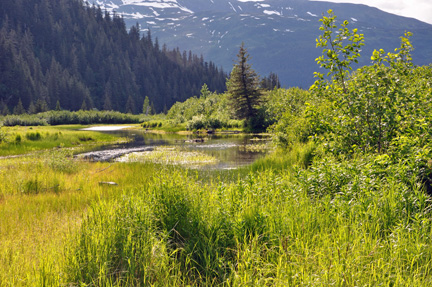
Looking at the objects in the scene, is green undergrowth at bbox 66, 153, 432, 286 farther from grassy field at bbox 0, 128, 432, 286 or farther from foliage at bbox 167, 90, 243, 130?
foliage at bbox 167, 90, 243, 130

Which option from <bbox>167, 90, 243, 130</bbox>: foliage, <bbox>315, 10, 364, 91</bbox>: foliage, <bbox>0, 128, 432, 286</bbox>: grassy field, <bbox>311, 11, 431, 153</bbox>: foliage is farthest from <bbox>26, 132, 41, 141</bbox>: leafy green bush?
<bbox>167, 90, 243, 130</bbox>: foliage

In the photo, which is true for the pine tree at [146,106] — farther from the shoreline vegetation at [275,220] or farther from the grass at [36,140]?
the shoreline vegetation at [275,220]

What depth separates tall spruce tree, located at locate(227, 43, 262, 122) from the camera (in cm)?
6675

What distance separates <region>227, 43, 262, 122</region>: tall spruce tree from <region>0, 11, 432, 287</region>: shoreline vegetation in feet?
180

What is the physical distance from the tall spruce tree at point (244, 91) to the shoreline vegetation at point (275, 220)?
5484cm

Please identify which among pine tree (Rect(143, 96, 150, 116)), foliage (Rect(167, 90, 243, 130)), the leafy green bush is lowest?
pine tree (Rect(143, 96, 150, 116))

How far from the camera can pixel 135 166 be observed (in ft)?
65.9

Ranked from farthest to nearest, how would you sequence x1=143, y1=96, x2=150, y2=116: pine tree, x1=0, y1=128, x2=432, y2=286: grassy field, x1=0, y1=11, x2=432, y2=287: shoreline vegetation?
x1=143, y1=96, x2=150, y2=116: pine tree → x1=0, y1=11, x2=432, y2=287: shoreline vegetation → x1=0, y1=128, x2=432, y2=286: grassy field

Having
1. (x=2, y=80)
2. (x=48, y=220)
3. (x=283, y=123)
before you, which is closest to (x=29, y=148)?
(x=283, y=123)

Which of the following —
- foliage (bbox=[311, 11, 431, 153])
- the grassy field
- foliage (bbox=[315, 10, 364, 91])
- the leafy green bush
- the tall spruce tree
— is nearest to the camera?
the grassy field

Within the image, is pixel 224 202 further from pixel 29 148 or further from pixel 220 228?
pixel 29 148

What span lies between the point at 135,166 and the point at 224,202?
13.6 metres

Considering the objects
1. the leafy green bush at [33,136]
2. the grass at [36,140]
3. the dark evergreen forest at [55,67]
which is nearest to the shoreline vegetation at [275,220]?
the grass at [36,140]

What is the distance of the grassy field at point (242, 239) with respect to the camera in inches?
187
